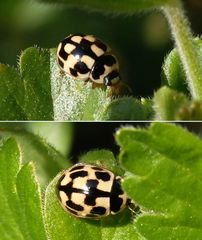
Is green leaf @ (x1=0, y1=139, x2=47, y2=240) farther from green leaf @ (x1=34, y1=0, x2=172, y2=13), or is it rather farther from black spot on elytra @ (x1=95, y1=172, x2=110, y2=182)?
green leaf @ (x1=34, y1=0, x2=172, y2=13)

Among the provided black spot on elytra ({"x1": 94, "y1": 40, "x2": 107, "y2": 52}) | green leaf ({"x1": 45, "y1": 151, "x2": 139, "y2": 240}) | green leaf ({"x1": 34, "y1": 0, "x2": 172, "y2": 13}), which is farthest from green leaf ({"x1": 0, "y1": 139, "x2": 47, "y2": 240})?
black spot on elytra ({"x1": 94, "y1": 40, "x2": 107, "y2": 52})

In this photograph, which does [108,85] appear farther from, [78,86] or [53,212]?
[53,212]

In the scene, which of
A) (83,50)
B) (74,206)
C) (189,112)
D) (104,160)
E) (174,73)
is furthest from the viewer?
(83,50)

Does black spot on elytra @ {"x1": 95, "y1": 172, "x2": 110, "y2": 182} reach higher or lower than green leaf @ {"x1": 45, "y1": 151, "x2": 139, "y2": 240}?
higher

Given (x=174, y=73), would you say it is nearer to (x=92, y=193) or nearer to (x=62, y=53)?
(x=62, y=53)

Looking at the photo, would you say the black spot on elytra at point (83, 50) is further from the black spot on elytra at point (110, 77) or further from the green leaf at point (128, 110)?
the green leaf at point (128, 110)

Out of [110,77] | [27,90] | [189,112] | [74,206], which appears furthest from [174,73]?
[189,112]
